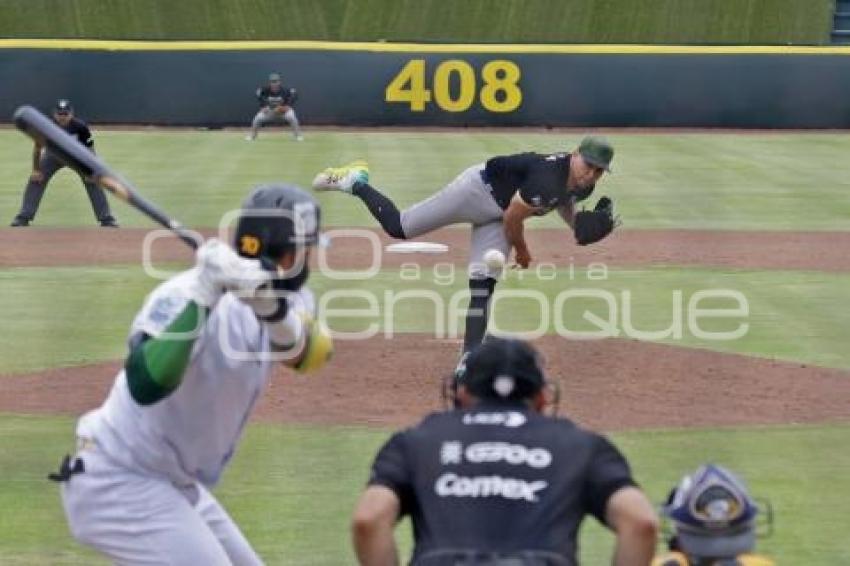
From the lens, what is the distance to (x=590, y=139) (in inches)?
433

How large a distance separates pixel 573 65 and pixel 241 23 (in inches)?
582

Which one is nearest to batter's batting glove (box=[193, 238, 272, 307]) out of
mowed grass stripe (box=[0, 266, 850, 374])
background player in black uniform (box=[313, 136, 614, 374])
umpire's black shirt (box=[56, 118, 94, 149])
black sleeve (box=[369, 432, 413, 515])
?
black sleeve (box=[369, 432, 413, 515])

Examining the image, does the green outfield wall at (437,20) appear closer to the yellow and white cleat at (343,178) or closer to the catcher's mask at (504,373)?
the yellow and white cleat at (343,178)

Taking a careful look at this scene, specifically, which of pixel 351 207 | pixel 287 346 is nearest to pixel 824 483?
pixel 287 346

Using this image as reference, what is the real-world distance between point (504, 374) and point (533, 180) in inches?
263

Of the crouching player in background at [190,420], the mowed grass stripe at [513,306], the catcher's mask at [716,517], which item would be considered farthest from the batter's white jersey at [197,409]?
the mowed grass stripe at [513,306]

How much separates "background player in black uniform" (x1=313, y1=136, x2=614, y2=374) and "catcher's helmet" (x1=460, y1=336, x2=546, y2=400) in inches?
252

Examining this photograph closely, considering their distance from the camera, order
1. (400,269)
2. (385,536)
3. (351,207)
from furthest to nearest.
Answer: (351,207), (400,269), (385,536)

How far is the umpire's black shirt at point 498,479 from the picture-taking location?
14.2 feet

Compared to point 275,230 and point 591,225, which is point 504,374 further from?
point 591,225

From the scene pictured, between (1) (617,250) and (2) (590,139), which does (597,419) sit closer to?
(2) (590,139)

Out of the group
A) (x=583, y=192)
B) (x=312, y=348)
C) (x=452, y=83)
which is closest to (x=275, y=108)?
(x=452, y=83)

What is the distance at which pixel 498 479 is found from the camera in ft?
14.3

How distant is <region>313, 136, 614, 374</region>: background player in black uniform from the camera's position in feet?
36.6
